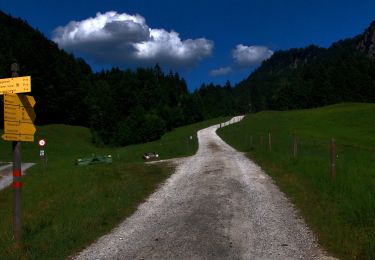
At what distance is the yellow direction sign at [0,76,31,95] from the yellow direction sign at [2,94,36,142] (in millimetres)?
160

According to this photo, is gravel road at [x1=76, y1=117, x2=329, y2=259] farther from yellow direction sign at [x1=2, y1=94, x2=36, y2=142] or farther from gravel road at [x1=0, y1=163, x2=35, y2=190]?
gravel road at [x1=0, y1=163, x2=35, y2=190]

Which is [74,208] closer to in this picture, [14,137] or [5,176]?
[14,137]

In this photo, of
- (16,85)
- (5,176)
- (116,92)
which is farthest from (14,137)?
(116,92)

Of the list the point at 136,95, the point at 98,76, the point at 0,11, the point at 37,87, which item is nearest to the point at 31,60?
the point at 37,87

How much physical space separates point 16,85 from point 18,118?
73 cm

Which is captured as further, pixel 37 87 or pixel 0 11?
pixel 0 11

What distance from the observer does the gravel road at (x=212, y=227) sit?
339 inches

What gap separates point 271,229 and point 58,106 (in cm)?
9975

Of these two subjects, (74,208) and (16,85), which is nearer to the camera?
(16,85)

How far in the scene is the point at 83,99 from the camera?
4488 inches

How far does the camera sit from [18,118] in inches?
364

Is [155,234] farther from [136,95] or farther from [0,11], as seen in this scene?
[0,11]

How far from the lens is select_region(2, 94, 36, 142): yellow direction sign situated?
8.98m

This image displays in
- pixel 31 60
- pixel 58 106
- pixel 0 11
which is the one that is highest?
pixel 0 11
